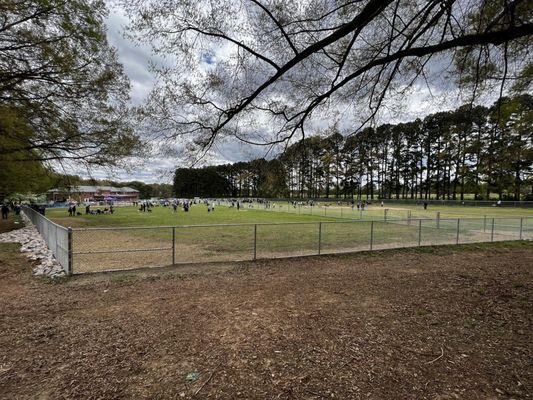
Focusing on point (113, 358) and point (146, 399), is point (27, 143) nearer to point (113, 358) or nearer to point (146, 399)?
point (113, 358)

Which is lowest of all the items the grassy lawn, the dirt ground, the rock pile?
the grassy lawn

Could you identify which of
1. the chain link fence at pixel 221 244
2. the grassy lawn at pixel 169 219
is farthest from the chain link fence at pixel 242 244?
the grassy lawn at pixel 169 219

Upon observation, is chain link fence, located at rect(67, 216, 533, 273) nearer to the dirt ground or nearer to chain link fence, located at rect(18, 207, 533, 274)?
chain link fence, located at rect(18, 207, 533, 274)

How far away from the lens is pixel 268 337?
12.7 ft

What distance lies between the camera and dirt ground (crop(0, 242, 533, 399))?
2.81 m

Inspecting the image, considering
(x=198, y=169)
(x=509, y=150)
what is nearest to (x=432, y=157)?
(x=509, y=150)

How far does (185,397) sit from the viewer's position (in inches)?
104

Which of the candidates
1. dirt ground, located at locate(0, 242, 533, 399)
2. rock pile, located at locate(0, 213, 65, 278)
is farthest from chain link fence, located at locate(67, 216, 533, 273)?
dirt ground, located at locate(0, 242, 533, 399)

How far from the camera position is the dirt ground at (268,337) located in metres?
2.81

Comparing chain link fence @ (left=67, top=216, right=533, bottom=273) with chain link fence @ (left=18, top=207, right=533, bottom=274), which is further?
chain link fence @ (left=67, top=216, right=533, bottom=273)

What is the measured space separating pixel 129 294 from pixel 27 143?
1338 centimetres

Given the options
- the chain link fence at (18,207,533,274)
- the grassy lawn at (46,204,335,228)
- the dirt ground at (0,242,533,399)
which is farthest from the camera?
the grassy lawn at (46,204,335,228)

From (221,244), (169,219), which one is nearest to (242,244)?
(221,244)

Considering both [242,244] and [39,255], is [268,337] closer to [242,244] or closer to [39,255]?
[242,244]
